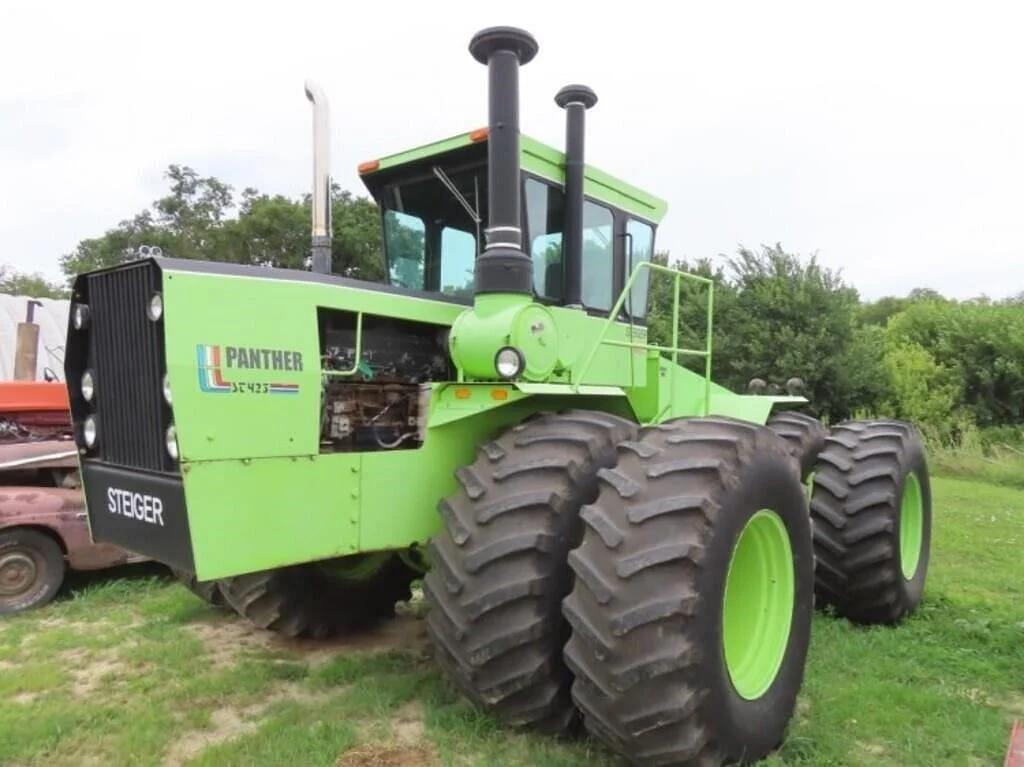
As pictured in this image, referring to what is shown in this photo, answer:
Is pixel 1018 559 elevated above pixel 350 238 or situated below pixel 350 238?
below

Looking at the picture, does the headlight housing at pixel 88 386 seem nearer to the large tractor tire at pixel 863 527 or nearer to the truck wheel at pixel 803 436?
the truck wheel at pixel 803 436

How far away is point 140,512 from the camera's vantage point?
10.5ft

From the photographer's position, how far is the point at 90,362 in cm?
351

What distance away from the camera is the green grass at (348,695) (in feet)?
11.3

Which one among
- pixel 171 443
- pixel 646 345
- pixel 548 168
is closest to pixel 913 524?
pixel 646 345

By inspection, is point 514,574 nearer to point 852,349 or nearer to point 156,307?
point 156,307

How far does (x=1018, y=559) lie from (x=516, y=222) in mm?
6790

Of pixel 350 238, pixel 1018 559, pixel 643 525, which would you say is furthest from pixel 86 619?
pixel 1018 559

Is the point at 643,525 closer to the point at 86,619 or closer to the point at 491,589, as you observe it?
the point at 491,589

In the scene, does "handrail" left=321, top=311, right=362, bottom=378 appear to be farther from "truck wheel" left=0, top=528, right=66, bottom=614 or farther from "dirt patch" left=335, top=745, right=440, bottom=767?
"truck wheel" left=0, top=528, right=66, bottom=614

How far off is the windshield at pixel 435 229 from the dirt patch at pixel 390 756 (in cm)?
246

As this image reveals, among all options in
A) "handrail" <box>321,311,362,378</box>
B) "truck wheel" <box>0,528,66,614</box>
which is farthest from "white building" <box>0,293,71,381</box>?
"handrail" <box>321,311,362,378</box>

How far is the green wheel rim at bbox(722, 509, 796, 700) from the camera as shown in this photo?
357 centimetres

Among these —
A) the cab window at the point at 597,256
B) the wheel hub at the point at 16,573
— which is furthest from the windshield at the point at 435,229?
the wheel hub at the point at 16,573
